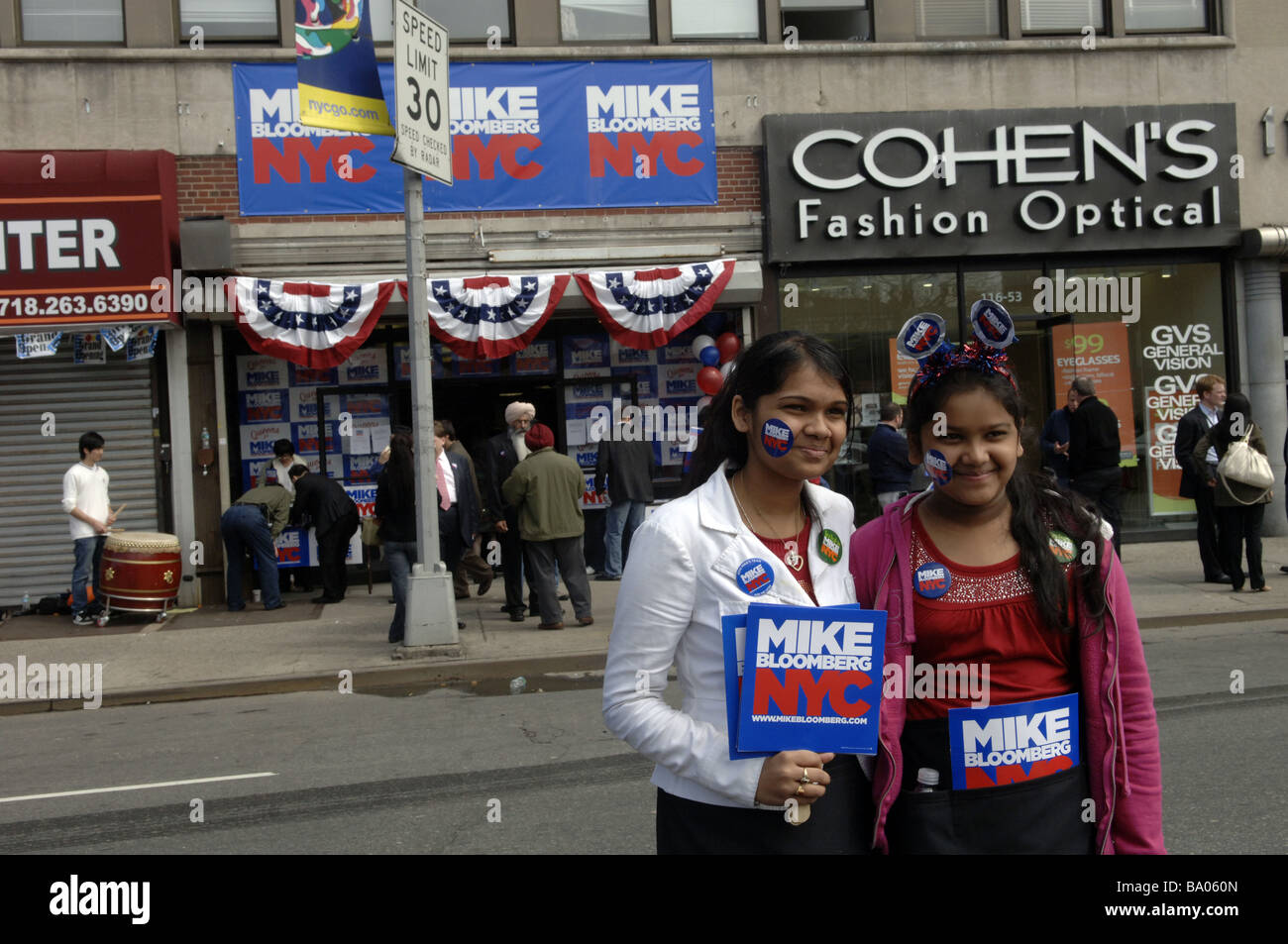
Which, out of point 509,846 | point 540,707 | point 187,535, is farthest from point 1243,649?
point 187,535

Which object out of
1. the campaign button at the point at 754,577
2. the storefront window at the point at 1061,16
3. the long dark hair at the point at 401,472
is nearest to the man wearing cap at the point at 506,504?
the long dark hair at the point at 401,472

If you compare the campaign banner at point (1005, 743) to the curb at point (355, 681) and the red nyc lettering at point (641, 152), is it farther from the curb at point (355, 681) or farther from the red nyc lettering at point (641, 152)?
the red nyc lettering at point (641, 152)

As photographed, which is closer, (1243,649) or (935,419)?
(935,419)

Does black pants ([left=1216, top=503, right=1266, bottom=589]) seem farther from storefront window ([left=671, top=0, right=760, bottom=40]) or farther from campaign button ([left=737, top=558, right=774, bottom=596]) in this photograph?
campaign button ([left=737, top=558, right=774, bottom=596])

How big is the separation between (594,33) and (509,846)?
37.8 ft

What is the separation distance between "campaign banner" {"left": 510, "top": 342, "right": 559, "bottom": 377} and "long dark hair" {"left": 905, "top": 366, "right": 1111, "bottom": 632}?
12011mm

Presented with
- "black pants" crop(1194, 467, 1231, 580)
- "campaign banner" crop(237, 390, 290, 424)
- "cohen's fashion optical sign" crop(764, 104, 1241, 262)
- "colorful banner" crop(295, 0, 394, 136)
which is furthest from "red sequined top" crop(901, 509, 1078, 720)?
"campaign banner" crop(237, 390, 290, 424)

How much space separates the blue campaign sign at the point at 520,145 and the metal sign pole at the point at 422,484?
12.2 feet

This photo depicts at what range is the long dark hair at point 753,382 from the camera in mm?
2508

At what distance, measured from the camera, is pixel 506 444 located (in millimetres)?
12305

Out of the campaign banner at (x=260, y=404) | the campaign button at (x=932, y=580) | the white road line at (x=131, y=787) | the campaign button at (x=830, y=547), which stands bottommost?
the white road line at (x=131, y=787)

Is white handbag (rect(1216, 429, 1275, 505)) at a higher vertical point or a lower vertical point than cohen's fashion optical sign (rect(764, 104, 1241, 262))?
lower

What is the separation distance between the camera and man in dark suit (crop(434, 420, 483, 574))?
11844mm
